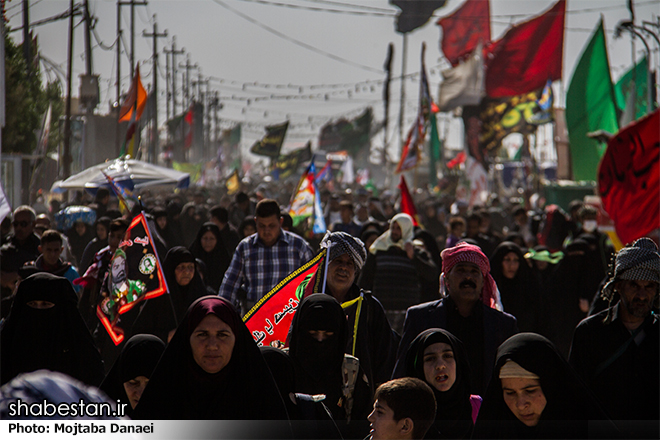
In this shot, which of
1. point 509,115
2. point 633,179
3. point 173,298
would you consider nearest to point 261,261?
point 173,298

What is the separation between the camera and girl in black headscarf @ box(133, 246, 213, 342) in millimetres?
6117

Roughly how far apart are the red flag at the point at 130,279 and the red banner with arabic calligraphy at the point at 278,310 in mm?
1292

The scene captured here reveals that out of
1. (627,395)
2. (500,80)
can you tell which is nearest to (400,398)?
(627,395)

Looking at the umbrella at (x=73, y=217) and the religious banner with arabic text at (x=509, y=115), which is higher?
the religious banner with arabic text at (x=509, y=115)

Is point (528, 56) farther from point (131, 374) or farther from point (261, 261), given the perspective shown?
point (131, 374)

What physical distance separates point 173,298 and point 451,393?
3.30 meters

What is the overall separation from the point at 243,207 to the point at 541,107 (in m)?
12.3

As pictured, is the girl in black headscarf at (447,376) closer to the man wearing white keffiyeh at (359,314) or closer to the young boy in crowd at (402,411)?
the young boy in crowd at (402,411)

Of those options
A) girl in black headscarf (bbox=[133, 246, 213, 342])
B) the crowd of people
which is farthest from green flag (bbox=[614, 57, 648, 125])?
girl in black headscarf (bbox=[133, 246, 213, 342])

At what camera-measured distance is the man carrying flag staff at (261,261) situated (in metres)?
6.30

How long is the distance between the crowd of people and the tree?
9.42 metres

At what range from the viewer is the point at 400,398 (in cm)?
302

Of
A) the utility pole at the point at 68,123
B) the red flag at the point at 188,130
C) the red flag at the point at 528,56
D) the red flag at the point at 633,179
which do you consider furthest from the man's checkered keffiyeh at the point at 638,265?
the red flag at the point at 188,130

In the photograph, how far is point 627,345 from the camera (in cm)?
399
